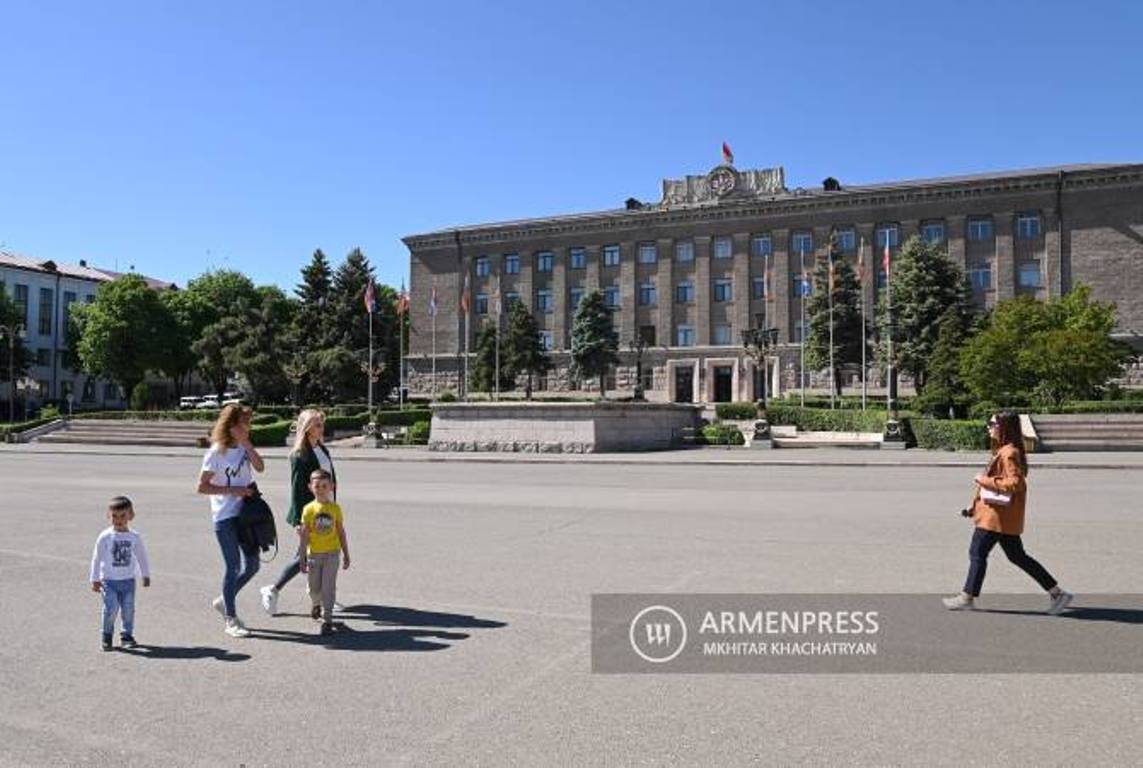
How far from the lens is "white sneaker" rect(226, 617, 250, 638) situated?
671cm

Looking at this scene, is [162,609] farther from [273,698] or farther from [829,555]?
[829,555]

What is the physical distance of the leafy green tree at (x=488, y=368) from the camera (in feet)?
237

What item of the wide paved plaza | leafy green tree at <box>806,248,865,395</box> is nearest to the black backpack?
the wide paved plaza

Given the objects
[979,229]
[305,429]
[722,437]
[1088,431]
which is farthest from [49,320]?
[305,429]

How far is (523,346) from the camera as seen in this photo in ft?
234

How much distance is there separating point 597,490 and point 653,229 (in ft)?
198

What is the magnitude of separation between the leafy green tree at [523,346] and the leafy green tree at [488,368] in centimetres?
69

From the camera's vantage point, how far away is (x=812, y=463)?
2816 cm

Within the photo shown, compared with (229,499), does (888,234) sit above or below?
above

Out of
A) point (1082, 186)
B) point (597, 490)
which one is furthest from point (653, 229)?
point (597, 490)

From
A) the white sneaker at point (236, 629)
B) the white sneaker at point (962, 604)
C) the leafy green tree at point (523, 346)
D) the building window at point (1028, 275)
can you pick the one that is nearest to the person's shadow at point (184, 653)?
the white sneaker at point (236, 629)

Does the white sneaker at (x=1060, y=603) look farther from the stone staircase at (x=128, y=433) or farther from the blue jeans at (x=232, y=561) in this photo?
the stone staircase at (x=128, y=433)

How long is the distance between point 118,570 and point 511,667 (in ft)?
9.71

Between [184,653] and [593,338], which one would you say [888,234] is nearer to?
[593,338]
